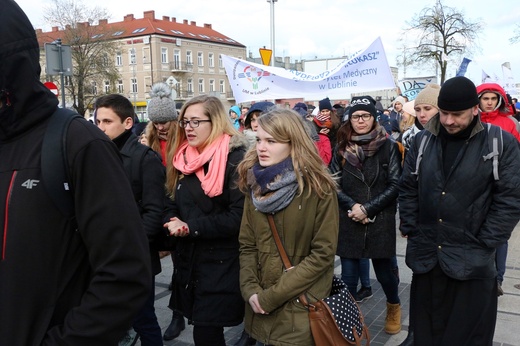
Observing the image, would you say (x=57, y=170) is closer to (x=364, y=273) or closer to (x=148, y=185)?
(x=148, y=185)

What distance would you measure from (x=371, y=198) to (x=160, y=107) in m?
2.13

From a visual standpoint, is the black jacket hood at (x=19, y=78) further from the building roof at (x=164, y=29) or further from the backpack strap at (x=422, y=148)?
the building roof at (x=164, y=29)

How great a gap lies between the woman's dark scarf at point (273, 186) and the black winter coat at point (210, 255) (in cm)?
32

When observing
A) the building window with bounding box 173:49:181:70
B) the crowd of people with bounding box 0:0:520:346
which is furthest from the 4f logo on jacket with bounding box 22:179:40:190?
the building window with bounding box 173:49:181:70

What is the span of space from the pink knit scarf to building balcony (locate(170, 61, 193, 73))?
6487 centimetres

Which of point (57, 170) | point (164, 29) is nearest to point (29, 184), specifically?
point (57, 170)

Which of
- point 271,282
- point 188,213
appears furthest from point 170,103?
point 271,282

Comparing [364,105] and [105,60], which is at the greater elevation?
[105,60]

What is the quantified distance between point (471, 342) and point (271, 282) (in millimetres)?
1482

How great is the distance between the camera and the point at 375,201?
4324mm

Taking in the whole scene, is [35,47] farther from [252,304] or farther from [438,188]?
[438,188]

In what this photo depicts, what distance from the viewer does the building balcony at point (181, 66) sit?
66425mm

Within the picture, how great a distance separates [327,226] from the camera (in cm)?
281

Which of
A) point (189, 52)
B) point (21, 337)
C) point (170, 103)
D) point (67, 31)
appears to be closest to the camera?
point (21, 337)
